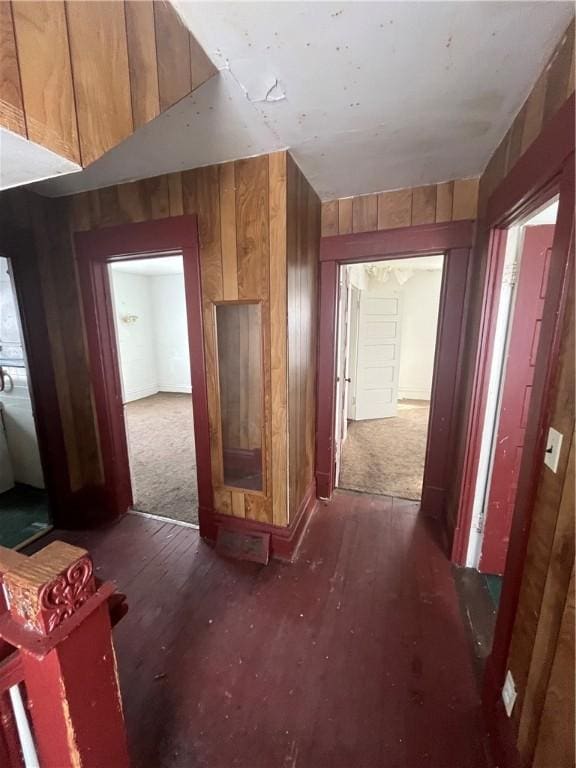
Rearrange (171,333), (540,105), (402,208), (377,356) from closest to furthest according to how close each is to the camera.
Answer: (540,105), (402,208), (377,356), (171,333)

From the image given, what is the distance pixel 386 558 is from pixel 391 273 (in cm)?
429

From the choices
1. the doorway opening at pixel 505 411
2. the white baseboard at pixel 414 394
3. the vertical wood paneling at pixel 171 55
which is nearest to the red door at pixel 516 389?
the doorway opening at pixel 505 411

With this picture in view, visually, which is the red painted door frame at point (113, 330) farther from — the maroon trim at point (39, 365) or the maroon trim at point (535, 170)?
the maroon trim at point (535, 170)

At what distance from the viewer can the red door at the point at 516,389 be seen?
1.52 meters

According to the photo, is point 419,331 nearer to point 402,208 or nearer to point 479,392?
point 402,208

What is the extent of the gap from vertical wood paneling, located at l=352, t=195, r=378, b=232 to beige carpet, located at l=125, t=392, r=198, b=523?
97.6 inches

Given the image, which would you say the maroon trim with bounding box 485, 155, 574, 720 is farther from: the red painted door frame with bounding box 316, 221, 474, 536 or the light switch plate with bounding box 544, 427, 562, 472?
the red painted door frame with bounding box 316, 221, 474, 536

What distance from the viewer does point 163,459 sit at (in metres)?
3.48

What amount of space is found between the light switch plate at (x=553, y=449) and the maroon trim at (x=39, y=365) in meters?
2.78

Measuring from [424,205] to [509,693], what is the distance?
2.43 meters

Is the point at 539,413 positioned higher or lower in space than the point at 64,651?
higher

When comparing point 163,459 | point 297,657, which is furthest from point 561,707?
point 163,459

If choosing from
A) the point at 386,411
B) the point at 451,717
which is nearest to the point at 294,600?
the point at 451,717

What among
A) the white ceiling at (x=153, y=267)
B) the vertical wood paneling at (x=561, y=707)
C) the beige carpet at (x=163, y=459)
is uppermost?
the white ceiling at (x=153, y=267)
